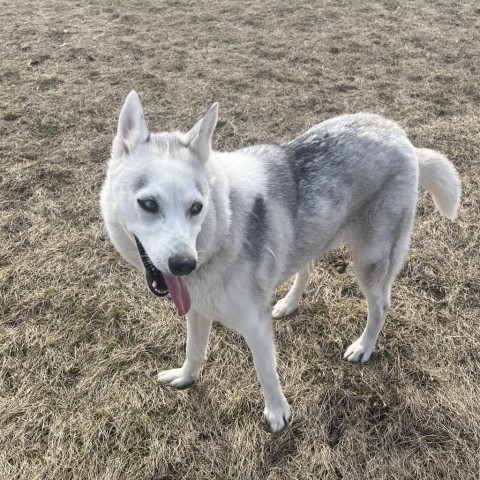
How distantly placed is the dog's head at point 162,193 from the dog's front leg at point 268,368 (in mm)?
491

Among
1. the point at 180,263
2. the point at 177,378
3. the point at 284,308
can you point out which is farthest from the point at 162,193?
the point at 284,308

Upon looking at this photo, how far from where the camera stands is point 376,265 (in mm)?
3117

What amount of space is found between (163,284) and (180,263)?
14.2 inches

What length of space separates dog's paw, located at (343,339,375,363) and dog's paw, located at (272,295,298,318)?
1.88ft

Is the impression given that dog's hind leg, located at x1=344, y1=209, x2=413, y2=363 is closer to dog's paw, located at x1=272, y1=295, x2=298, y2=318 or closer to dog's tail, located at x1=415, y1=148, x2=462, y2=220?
dog's tail, located at x1=415, y1=148, x2=462, y2=220

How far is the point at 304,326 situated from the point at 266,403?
2.73 ft

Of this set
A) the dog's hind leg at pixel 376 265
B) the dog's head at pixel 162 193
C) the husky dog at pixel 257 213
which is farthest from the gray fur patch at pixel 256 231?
the dog's hind leg at pixel 376 265

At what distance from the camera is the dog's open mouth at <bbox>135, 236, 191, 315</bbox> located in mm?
2375

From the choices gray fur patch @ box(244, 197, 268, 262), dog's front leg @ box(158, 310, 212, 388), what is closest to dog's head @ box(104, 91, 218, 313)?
gray fur patch @ box(244, 197, 268, 262)

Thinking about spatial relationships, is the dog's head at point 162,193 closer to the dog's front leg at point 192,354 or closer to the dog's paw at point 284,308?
the dog's front leg at point 192,354

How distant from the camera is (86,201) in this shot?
475 cm

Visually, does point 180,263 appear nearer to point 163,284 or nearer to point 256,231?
point 163,284

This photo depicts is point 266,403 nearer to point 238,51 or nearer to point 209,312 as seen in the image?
point 209,312

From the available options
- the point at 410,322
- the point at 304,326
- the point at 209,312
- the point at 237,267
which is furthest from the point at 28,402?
the point at 410,322
